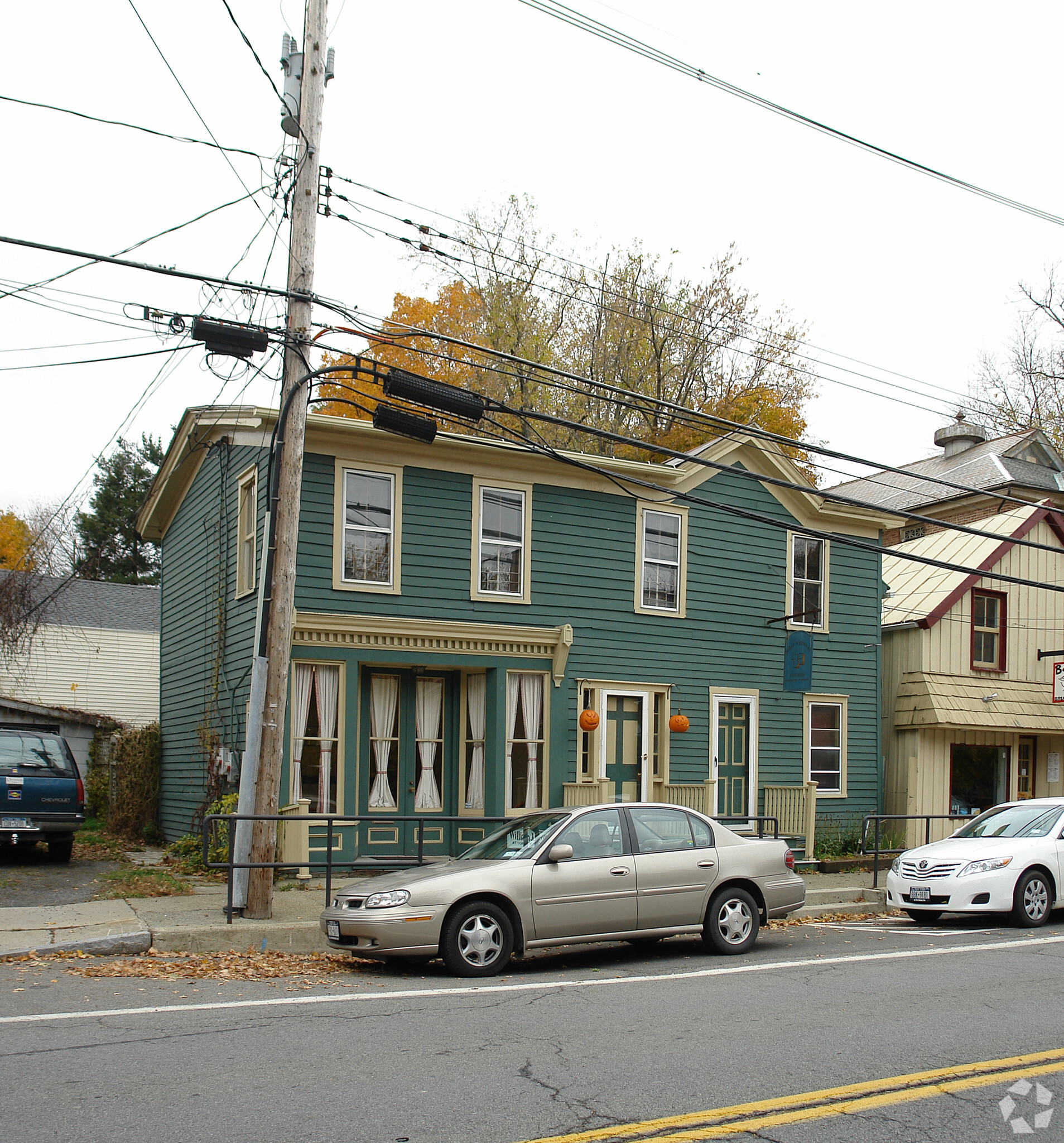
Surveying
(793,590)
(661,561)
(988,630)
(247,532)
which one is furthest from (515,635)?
(988,630)

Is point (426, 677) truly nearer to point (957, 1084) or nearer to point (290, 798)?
point (290, 798)

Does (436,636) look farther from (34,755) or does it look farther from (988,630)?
(988,630)

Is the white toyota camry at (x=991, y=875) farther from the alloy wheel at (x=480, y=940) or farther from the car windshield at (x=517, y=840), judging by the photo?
the alloy wheel at (x=480, y=940)

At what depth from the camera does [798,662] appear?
1959 centimetres

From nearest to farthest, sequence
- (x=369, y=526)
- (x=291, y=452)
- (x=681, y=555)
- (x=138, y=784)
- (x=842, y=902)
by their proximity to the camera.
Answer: (x=291, y=452) < (x=842, y=902) < (x=369, y=526) < (x=681, y=555) < (x=138, y=784)

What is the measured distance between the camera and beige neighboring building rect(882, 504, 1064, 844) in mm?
21469

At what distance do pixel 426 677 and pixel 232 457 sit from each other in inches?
180

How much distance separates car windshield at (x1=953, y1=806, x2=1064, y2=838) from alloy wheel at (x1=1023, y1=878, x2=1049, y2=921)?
25.5 inches

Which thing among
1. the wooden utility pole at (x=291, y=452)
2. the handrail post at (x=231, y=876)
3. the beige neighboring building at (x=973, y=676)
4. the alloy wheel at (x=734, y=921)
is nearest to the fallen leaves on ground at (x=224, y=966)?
the handrail post at (x=231, y=876)

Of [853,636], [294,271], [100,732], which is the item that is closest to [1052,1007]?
[294,271]

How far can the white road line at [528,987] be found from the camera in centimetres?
813

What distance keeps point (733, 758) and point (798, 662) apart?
1.92m

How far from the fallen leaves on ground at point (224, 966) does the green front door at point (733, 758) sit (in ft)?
32.0

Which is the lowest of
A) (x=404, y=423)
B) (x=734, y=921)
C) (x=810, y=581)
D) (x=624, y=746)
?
(x=734, y=921)
